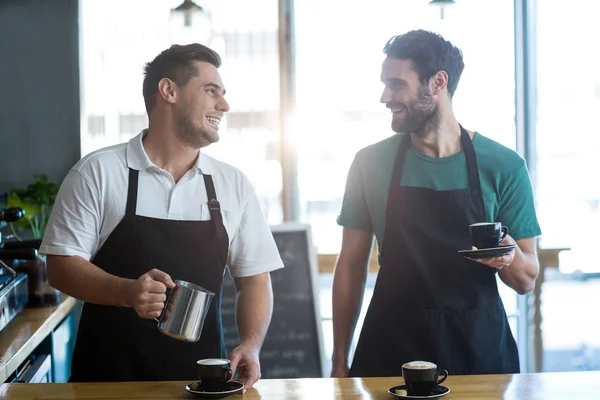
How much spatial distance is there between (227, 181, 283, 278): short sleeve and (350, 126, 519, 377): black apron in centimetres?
35

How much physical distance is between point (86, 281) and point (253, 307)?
0.45 metres

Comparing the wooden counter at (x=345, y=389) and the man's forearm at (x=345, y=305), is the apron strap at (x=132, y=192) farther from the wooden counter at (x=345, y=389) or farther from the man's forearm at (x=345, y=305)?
the man's forearm at (x=345, y=305)

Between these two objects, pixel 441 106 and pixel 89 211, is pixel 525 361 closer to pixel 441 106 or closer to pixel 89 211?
pixel 441 106

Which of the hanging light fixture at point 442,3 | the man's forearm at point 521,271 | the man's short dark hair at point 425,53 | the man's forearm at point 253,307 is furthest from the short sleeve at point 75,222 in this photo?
the hanging light fixture at point 442,3

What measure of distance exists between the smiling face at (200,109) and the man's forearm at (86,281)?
1.47ft

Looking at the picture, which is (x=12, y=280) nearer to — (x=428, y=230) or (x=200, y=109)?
(x=200, y=109)

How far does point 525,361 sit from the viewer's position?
176 inches

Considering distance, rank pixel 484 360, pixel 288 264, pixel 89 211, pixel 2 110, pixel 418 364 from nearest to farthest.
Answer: pixel 418 364 < pixel 89 211 < pixel 484 360 < pixel 288 264 < pixel 2 110

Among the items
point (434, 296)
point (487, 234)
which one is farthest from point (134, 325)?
point (487, 234)

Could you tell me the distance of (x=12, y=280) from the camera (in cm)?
270

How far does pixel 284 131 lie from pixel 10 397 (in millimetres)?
2929

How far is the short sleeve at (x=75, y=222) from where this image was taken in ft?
6.68

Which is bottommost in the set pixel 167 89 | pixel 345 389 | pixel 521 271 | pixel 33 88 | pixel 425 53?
pixel 345 389

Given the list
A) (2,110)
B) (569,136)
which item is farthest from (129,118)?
(569,136)
